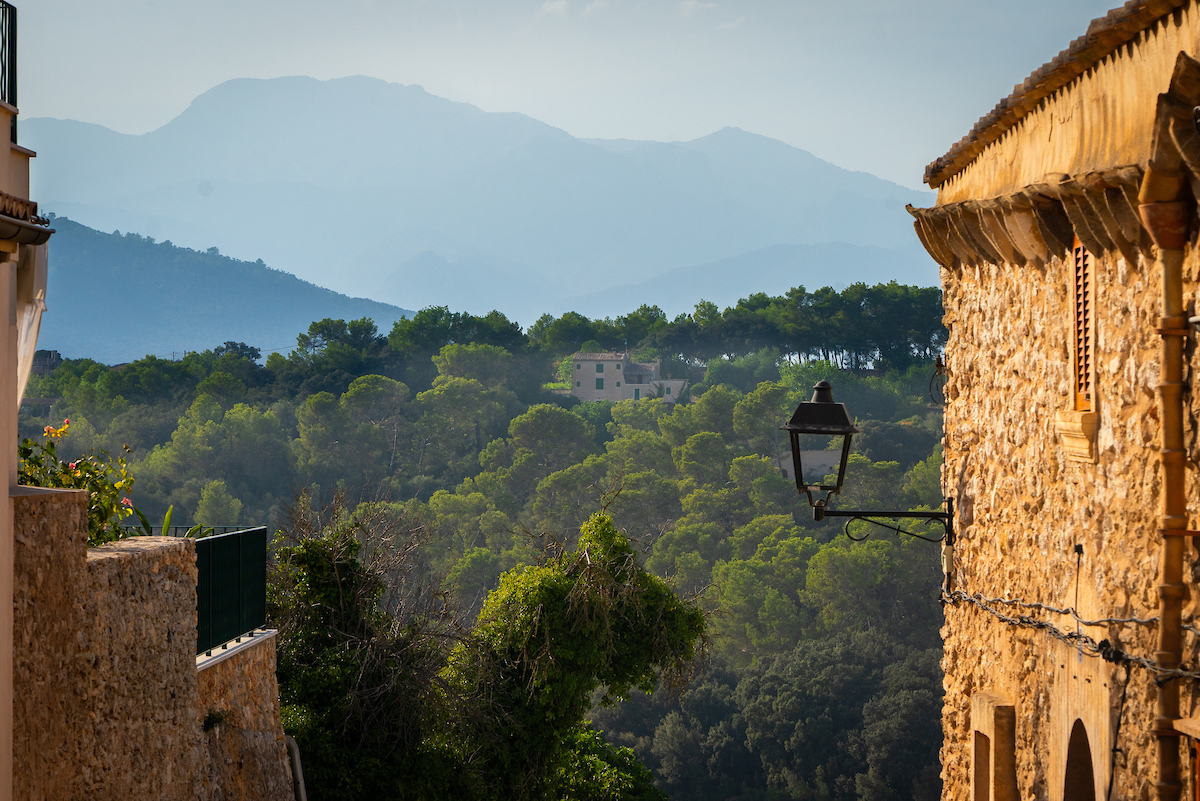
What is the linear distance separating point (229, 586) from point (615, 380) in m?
53.5

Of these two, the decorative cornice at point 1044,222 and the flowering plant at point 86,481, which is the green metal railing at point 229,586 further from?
the decorative cornice at point 1044,222

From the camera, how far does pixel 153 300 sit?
156125 millimetres

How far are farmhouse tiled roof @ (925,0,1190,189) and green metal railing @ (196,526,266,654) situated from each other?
5177 millimetres

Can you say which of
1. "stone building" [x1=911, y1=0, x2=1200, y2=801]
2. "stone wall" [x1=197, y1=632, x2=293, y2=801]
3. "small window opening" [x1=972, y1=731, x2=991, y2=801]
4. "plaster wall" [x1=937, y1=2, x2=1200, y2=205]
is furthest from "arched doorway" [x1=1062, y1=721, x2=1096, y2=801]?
"stone wall" [x1=197, y1=632, x2=293, y2=801]

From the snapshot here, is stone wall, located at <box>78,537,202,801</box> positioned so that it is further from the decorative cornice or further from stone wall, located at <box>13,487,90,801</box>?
the decorative cornice

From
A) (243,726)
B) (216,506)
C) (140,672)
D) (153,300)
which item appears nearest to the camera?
(140,672)

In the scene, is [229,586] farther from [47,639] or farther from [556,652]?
[556,652]

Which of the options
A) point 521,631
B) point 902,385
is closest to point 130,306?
point 902,385

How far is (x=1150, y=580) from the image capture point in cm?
281

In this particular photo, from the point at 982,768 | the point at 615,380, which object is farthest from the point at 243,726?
the point at 615,380

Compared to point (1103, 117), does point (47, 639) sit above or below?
below

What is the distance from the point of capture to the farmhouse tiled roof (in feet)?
9.33

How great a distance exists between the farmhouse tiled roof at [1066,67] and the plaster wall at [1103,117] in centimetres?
3

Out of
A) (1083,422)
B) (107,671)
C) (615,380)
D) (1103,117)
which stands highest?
(615,380)
